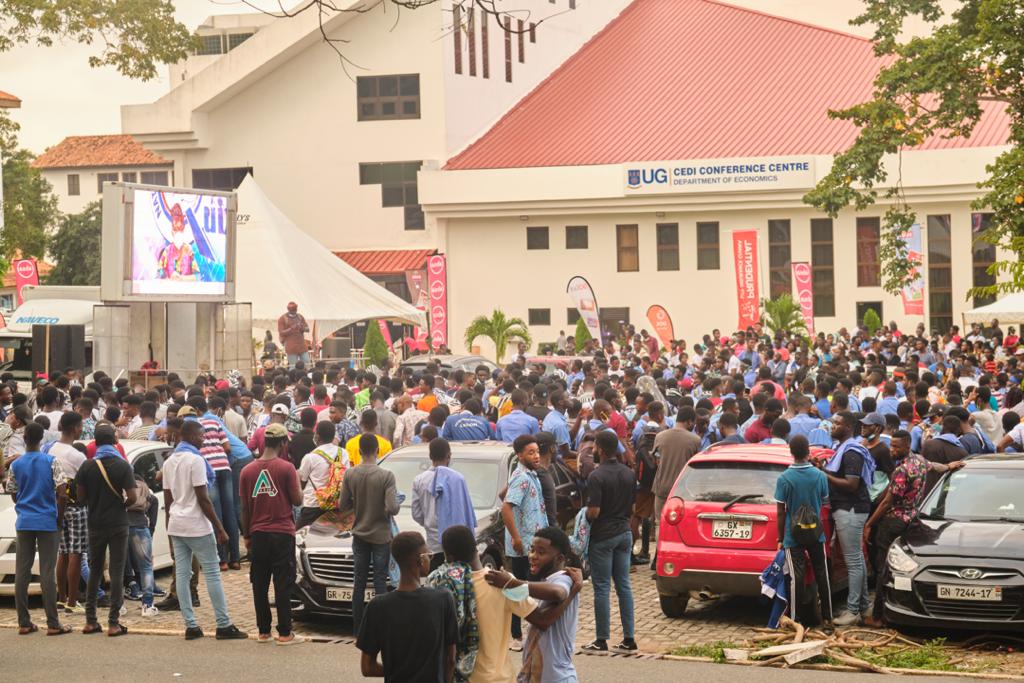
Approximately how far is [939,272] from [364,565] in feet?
113

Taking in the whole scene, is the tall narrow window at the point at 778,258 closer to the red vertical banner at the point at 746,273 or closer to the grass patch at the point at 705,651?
the red vertical banner at the point at 746,273

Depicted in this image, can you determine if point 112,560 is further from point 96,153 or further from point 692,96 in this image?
point 96,153

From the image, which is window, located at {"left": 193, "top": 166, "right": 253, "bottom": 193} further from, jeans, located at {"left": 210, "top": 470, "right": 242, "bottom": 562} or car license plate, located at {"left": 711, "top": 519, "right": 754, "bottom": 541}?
car license plate, located at {"left": 711, "top": 519, "right": 754, "bottom": 541}

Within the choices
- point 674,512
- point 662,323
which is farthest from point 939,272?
point 674,512

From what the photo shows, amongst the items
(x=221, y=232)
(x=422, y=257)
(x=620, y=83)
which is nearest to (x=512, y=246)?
(x=422, y=257)

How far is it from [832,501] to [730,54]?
40.7 meters

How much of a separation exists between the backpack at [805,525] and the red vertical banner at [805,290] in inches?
1139

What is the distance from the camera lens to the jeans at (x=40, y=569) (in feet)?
38.8

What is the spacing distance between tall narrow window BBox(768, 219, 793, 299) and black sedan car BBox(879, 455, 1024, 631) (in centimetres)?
3211

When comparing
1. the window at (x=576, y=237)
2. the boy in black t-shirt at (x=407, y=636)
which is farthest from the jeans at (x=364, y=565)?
the window at (x=576, y=237)

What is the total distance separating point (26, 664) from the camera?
10.9 metres

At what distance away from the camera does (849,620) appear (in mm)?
11805

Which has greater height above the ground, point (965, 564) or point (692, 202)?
point (692, 202)

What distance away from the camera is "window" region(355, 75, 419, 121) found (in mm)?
46500
